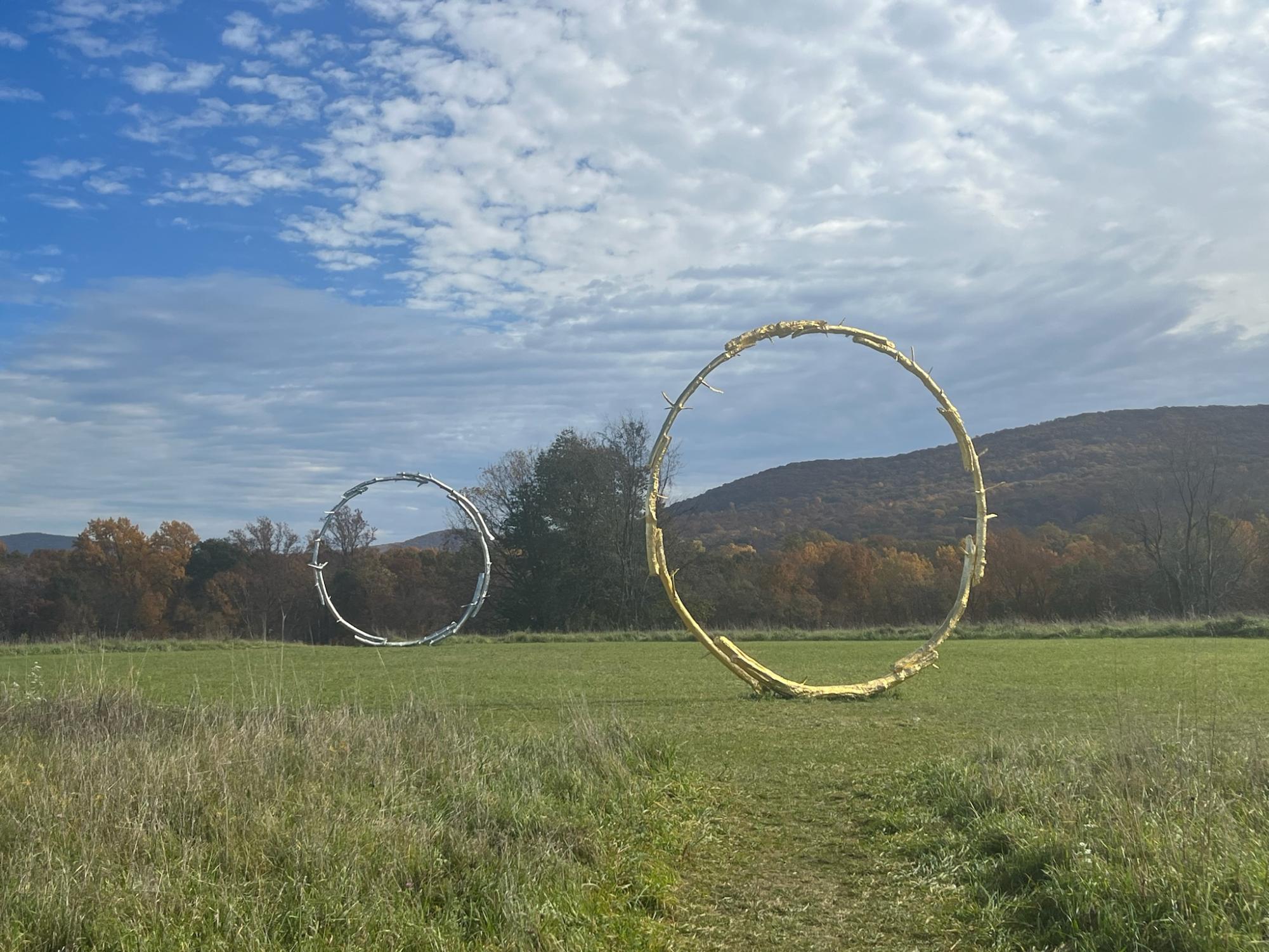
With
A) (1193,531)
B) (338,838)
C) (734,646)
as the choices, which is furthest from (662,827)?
(1193,531)

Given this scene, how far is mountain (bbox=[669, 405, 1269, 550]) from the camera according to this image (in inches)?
1679

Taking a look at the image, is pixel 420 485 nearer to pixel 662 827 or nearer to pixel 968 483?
pixel 662 827

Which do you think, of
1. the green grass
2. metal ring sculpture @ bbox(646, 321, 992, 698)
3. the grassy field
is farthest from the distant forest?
the grassy field

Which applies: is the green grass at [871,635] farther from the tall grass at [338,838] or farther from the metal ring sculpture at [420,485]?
the tall grass at [338,838]

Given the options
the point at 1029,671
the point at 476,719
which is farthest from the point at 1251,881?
the point at 1029,671

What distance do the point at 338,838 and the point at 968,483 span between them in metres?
39.6

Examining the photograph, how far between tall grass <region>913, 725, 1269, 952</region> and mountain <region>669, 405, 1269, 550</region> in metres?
32.0

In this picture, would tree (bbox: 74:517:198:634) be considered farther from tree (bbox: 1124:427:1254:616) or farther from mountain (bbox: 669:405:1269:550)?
Result: tree (bbox: 1124:427:1254:616)

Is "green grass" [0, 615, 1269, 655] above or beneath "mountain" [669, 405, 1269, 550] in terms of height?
beneath

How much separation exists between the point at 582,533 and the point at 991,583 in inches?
592

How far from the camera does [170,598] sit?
39031mm

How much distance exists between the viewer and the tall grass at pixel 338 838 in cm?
439

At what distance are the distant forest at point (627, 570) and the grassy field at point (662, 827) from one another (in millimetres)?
26462

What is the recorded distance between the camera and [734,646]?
12.7 m
